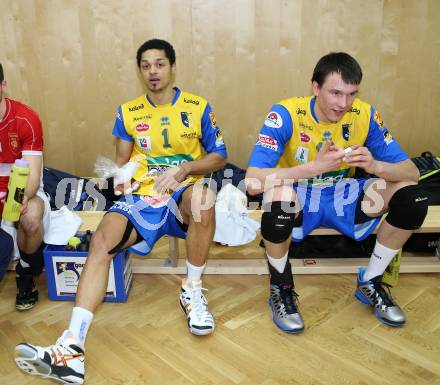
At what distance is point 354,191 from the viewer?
6.53 feet

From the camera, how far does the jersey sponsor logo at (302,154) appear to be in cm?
197

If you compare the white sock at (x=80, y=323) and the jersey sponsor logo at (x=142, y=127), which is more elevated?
the jersey sponsor logo at (x=142, y=127)

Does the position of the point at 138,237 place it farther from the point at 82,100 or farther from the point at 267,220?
the point at 82,100

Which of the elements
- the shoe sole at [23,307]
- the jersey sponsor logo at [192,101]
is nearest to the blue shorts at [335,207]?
the jersey sponsor logo at [192,101]

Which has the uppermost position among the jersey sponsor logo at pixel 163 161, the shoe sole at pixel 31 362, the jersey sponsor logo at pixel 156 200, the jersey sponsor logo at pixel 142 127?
the jersey sponsor logo at pixel 142 127

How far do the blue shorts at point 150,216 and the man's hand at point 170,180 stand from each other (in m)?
0.04

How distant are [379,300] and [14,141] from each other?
1.78 m

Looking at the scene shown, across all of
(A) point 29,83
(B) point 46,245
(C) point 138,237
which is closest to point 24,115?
(B) point 46,245

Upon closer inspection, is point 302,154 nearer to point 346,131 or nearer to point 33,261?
point 346,131

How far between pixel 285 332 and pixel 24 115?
151 cm

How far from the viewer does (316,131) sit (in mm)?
1954

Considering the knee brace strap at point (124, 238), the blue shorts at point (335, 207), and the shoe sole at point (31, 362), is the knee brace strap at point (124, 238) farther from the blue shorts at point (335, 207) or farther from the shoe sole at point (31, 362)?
the blue shorts at point (335, 207)

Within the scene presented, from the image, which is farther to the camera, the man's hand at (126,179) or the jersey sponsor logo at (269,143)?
the man's hand at (126,179)

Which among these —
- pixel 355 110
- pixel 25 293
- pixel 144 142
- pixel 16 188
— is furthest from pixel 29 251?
pixel 355 110
